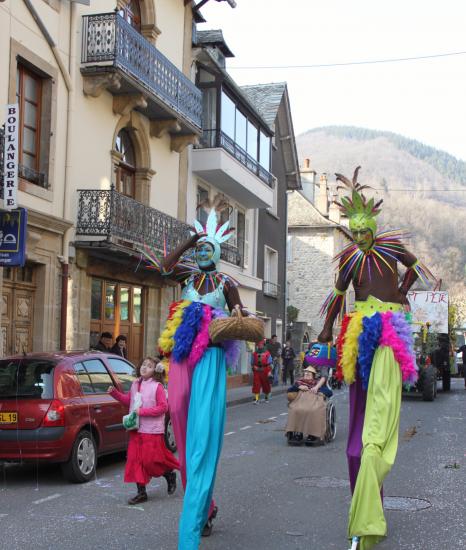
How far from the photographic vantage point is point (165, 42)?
21.7 metres

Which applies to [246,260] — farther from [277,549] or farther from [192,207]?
[277,549]

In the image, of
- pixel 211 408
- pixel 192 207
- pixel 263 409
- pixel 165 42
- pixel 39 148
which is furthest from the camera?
pixel 192 207

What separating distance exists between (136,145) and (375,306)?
15429 mm

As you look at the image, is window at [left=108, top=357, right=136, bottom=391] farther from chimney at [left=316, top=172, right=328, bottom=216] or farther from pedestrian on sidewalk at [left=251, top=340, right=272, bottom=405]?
chimney at [left=316, top=172, right=328, bottom=216]

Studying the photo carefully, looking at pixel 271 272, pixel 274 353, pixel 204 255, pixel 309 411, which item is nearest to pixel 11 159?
pixel 309 411

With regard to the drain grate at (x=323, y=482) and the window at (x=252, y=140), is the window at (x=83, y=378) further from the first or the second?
the window at (x=252, y=140)

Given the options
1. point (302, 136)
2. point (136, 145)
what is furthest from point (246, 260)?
point (302, 136)

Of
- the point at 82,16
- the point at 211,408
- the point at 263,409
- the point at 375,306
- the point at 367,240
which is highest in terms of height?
the point at 82,16

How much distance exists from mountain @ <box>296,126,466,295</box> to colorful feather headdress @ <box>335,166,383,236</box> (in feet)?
195

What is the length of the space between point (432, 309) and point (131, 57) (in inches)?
514

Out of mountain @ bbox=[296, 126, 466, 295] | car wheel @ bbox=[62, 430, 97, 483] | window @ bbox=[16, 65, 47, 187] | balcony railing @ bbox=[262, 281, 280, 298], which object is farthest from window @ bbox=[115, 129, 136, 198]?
mountain @ bbox=[296, 126, 466, 295]

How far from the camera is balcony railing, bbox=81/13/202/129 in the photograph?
17.2m

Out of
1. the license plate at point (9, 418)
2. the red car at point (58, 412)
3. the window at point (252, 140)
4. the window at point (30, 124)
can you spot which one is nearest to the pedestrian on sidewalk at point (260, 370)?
the window at point (30, 124)

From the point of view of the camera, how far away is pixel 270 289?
3325 centimetres
